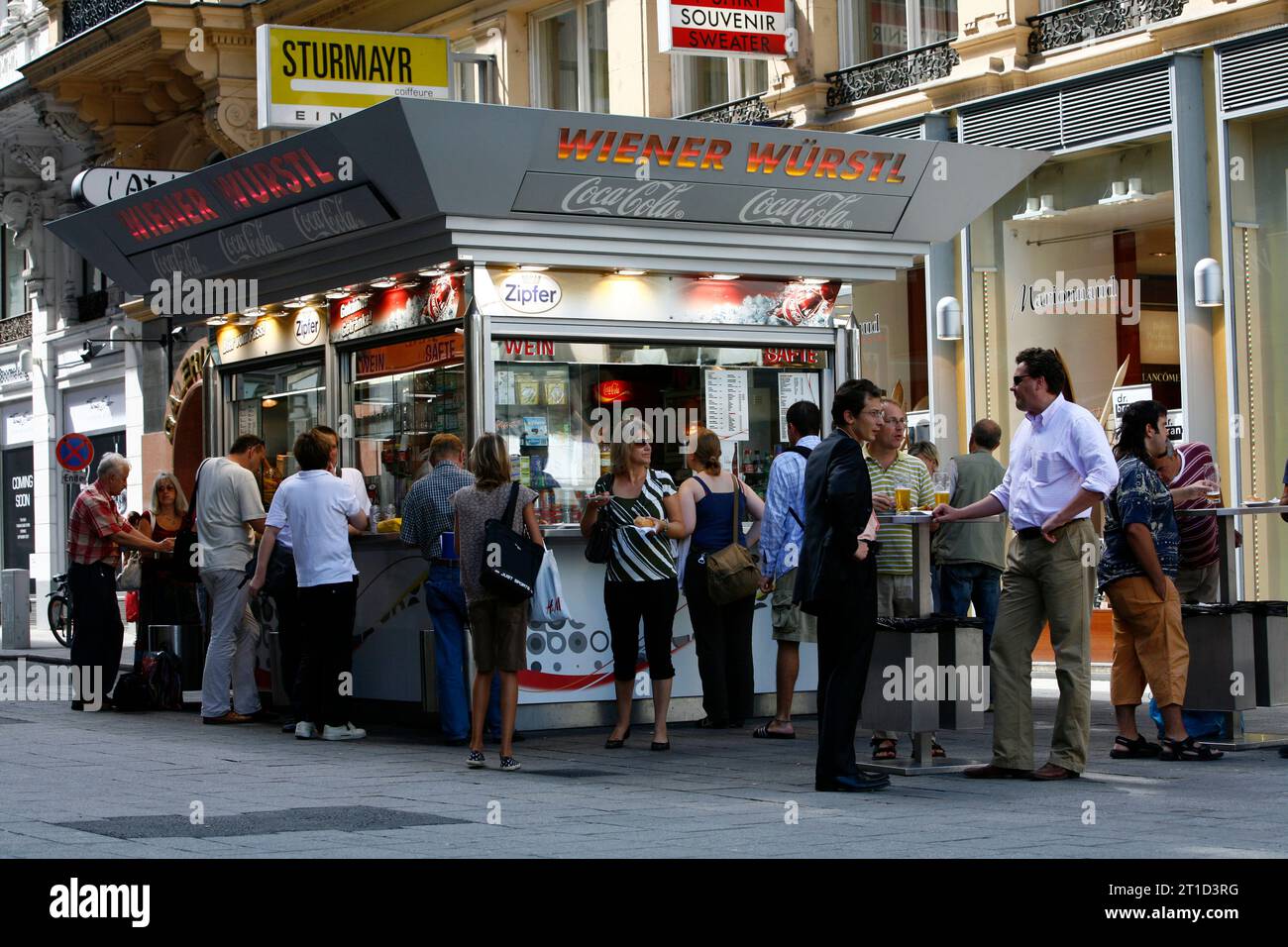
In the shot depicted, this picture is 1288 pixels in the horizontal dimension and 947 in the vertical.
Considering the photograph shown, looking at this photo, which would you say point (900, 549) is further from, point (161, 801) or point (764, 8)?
point (764, 8)

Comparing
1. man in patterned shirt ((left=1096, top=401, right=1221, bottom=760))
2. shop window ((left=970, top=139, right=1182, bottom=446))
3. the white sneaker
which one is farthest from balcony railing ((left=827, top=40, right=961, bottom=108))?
the white sneaker

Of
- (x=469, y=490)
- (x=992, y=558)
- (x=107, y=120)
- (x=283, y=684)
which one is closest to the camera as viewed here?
(x=469, y=490)

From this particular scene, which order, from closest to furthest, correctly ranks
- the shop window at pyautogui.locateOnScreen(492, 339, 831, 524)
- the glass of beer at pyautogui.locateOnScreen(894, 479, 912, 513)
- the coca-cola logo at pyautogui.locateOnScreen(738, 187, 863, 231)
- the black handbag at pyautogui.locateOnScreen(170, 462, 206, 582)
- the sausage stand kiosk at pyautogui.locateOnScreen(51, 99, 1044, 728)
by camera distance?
the glass of beer at pyautogui.locateOnScreen(894, 479, 912, 513) → the sausage stand kiosk at pyautogui.locateOnScreen(51, 99, 1044, 728) → the shop window at pyautogui.locateOnScreen(492, 339, 831, 524) → the coca-cola logo at pyautogui.locateOnScreen(738, 187, 863, 231) → the black handbag at pyautogui.locateOnScreen(170, 462, 206, 582)

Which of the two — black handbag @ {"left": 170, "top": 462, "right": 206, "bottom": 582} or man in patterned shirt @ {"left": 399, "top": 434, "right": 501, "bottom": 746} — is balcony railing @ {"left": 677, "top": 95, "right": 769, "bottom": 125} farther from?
man in patterned shirt @ {"left": 399, "top": 434, "right": 501, "bottom": 746}

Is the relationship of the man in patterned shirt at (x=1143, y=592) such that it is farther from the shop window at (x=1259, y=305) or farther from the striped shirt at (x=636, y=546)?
the shop window at (x=1259, y=305)

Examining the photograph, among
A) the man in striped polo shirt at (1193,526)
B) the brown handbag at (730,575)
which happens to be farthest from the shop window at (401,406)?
the man in striped polo shirt at (1193,526)

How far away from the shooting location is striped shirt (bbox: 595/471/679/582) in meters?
11.0

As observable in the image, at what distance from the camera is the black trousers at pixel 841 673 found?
884 centimetres

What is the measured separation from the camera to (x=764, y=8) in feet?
60.3

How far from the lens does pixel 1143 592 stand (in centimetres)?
995

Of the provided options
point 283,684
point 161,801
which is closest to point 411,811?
point 161,801

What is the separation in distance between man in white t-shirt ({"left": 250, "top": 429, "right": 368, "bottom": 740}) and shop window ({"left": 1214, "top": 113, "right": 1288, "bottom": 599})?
7227 mm

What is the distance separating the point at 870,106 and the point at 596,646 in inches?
326

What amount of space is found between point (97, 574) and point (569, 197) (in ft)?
16.0
